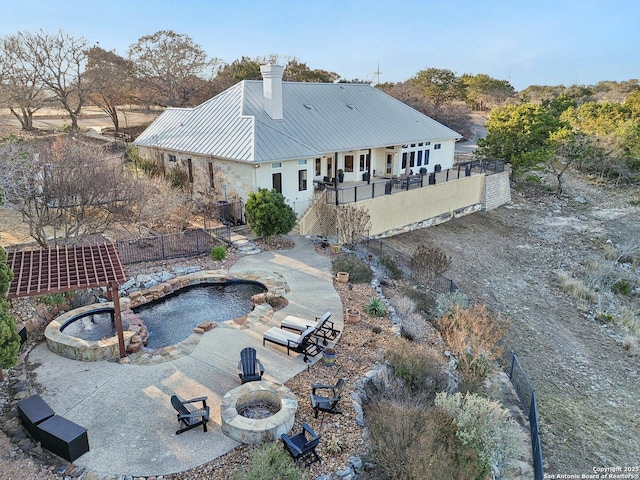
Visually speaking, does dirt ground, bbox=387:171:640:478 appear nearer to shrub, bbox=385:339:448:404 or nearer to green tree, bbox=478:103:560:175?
shrub, bbox=385:339:448:404

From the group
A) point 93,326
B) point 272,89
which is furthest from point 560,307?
point 93,326

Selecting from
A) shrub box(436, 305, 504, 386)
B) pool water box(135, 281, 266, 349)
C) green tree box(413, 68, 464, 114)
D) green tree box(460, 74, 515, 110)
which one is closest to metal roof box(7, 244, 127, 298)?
pool water box(135, 281, 266, 349)

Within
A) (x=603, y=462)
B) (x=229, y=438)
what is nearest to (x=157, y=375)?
(x=229, y=438)

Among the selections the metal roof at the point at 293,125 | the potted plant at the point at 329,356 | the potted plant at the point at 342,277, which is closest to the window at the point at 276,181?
the metal roof at the point at 293,125

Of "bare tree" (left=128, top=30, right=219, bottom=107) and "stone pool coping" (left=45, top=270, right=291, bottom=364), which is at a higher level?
"bare tree" (left=128, top=30, right=219, bottom=107)

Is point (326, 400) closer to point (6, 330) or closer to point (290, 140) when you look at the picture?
point (6, 330)
